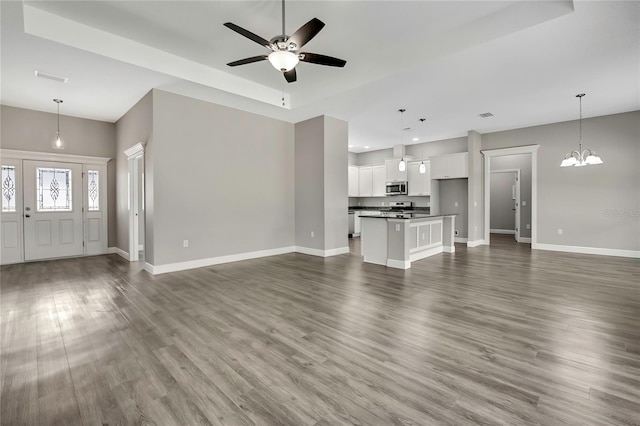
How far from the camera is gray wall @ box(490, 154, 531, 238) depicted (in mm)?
8965

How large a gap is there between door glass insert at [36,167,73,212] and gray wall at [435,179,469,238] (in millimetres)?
9677

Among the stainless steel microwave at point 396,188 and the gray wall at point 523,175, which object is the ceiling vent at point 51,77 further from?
the gray wall at point 523,175

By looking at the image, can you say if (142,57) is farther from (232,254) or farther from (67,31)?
(232,254)

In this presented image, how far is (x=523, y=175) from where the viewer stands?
9.45m

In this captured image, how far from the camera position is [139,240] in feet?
19.6

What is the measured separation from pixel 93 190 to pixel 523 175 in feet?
40.0

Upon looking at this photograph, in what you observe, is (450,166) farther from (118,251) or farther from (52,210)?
(52,210)

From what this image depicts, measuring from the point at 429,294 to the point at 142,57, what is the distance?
5.10 metres

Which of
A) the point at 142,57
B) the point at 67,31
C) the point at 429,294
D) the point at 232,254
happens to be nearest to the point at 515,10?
the point at 429,294

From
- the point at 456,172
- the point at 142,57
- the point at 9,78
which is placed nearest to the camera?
the point at 142,57

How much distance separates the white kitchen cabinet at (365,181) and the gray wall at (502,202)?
15.1 ft

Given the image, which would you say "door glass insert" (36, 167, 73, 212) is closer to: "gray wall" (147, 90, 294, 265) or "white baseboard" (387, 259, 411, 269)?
A: "gray wall" (147, 90, 294, 265)

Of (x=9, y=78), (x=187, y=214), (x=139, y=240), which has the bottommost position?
(x=139, y=240)

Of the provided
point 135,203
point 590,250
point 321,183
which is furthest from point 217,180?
point 590,250
